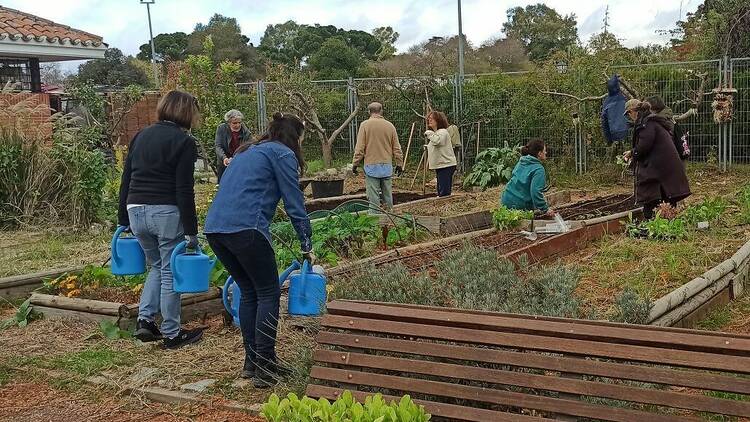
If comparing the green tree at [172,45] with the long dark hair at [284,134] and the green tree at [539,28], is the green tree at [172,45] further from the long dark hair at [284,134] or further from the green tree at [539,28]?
the long dark hair at [284,134]

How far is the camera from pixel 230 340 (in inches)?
236

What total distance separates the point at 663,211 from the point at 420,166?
8660mm

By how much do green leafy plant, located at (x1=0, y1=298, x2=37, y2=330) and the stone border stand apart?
4.81 meters

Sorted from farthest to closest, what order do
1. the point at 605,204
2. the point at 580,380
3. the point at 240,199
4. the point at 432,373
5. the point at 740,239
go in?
the point at 605,204 → the point at 740,239 → the point at 240,199 → the point at 432,373 → the point at 580,380

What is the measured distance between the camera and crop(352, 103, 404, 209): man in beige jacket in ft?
36.2

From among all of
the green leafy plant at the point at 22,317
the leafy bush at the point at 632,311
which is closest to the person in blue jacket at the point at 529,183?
the leafy bush at the point at 632,311

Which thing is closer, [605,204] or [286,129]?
[286,129]

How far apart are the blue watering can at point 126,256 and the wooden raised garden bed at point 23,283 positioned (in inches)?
55.8

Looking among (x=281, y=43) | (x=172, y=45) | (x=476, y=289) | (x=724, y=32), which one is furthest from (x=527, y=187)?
(x=172, y=45)

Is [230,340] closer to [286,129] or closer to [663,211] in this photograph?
[286,129]

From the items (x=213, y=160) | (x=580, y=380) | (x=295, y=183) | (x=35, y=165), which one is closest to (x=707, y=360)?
(x=580, y=380)

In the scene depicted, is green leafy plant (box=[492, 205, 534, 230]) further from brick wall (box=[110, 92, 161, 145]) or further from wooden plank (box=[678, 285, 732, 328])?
brick wall (box=[110, 92, 161, 145])

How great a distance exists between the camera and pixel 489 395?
11.7 ft

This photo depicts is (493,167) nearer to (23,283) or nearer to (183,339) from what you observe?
(23,283)
